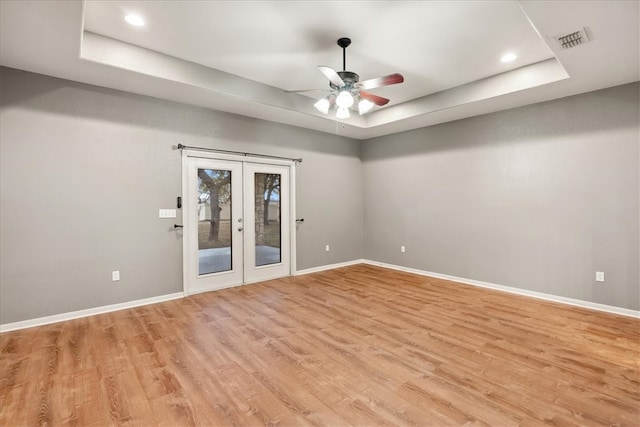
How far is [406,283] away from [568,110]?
11.4 ft

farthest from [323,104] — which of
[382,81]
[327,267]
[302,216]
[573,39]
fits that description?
[327,267]

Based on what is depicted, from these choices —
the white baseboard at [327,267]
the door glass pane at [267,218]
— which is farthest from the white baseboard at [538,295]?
the door glass pane at [267,218]

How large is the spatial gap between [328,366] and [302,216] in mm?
3659

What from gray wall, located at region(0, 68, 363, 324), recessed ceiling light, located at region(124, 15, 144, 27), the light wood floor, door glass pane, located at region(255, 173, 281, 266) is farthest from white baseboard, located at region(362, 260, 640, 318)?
recessed ceiling light, located at region(124, 15, 144, 27)

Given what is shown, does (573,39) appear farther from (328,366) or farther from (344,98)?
(328,366)

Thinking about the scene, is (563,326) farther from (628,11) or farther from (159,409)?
(159,409)

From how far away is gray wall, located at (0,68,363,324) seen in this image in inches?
131

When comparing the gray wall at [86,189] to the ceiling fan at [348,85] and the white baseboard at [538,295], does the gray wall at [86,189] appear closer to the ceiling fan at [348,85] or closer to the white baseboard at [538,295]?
the ceiling fan at [348,85]

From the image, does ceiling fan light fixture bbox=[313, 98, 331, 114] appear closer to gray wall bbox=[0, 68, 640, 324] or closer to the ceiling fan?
the ceiling fan

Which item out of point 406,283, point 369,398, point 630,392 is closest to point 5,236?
point 369,398

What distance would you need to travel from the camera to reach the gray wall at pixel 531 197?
3.77 metres

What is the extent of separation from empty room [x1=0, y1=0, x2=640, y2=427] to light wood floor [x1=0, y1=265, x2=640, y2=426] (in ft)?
0.07

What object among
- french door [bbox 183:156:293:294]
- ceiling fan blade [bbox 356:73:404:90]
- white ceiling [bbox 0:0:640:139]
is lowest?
french door [bbox 183:156:293:294]

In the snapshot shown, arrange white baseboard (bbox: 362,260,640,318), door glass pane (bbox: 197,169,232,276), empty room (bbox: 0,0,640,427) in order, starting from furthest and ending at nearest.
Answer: door glass pane (bbox: 197,169,232,276), white baseboard (bbox: 362,260,640,318), empty room (bbox: 0,0,640,427)
